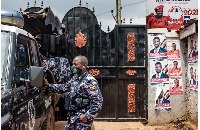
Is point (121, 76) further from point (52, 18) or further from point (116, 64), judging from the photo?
point (52, 18)

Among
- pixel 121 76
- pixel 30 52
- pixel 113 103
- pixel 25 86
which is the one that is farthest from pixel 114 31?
pixel 25 86

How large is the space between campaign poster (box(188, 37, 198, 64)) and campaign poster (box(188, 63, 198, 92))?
14cm

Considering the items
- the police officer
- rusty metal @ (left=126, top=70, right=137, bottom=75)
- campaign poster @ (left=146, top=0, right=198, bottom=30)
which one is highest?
campaign poster @ (left=146, top=0, right=198, bottom=30)

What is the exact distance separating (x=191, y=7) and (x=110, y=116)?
3931 mm

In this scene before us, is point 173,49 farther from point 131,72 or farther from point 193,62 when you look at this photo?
point 131,72

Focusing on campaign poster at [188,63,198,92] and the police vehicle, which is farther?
campaign poster at [188,63,198,92]

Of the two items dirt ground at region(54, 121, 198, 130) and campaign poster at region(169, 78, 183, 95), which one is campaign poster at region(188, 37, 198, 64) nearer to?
campaign poster at region(169, 78, 183, 95)

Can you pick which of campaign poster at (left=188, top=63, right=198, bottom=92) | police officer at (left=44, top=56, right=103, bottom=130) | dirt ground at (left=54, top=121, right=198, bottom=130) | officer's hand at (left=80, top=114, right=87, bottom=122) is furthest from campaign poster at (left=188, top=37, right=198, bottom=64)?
officer's hand at (left=80, top=114, right=87, bottom=122)

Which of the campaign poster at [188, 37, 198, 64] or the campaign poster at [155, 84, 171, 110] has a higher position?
the campaign poster at [188, 37, 198, 64]

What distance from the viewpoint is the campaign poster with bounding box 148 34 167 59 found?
21.2 ft

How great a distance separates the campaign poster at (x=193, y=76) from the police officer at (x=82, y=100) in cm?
356

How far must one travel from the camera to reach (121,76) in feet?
21.8

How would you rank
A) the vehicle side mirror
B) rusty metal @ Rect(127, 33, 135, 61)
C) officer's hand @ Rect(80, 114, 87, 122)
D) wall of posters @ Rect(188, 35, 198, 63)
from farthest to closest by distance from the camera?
rusty metal @ Rect(127, 33, 135, 61)
wall of posters @ Rect(188, 35, 198, 63)
officer's hand @ Rect(80, 114, 87, 122)
the vehicle side mirror

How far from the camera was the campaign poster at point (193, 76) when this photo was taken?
19.1 feet
